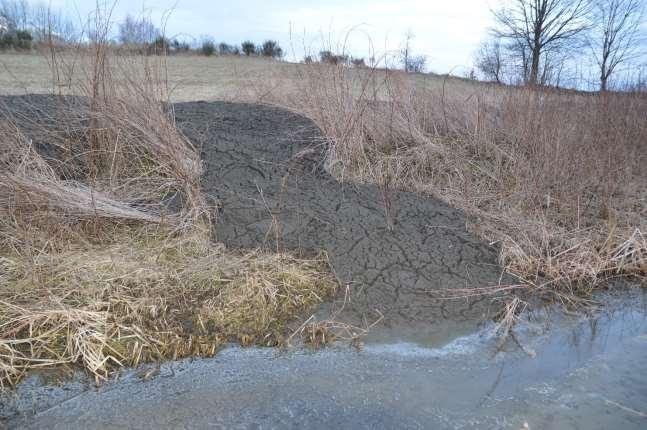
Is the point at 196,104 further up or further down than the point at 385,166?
further up

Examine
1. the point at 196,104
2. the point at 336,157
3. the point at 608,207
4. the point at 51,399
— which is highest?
the point at 196,104

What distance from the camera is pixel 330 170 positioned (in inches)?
235

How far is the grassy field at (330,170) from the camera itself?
3.54 meters

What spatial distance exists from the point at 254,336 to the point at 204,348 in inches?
14.4

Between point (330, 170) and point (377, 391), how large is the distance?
3.33 m

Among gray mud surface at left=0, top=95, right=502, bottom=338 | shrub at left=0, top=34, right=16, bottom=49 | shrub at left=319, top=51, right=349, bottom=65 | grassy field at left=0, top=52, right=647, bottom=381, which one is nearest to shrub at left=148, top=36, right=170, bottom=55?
grassy field at left=0, top=52, right=647, bottom=381

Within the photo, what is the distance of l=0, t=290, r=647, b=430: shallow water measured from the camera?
2.80 metres

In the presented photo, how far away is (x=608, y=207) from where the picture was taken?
5.57 metres

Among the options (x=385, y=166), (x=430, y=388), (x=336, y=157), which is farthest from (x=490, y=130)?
(x=430, y=388)

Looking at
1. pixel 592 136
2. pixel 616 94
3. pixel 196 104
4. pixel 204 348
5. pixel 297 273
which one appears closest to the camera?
pixel 204 348

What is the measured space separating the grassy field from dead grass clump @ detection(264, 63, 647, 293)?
0.02 meters

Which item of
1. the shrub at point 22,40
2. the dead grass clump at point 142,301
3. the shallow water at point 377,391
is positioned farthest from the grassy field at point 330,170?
the shrub at point 22,40

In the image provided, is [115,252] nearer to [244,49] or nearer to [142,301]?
[142,301]

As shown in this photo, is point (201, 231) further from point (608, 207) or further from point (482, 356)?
point (608, 207)
